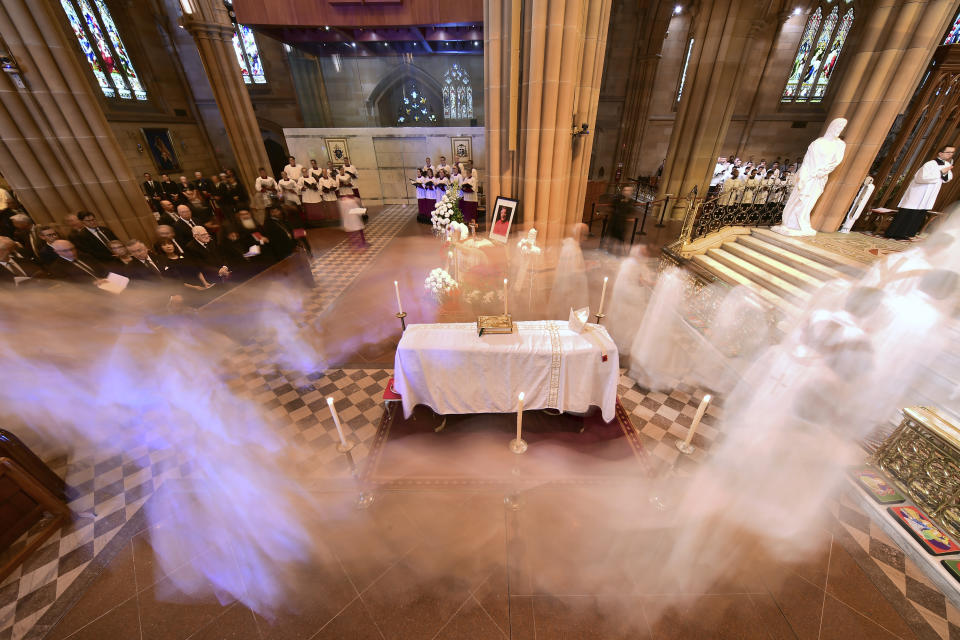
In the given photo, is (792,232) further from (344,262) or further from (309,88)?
(309,88)

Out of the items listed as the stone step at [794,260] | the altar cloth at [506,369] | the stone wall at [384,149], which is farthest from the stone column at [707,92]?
the altar cloth at [506,369]

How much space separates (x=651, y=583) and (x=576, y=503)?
785mm

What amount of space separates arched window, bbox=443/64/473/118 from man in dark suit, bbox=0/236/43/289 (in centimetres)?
1827

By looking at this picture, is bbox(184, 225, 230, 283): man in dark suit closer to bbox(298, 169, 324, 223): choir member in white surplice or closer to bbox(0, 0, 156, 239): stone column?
bbox(0, 0, 156, 239): stone column

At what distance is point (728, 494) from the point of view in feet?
10.9

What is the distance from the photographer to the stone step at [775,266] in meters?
5.59

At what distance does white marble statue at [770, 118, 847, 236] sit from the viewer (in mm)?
6328

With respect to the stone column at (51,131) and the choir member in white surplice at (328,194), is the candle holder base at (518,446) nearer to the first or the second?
the stone column at (51,131)

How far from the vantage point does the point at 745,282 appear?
20.1ft

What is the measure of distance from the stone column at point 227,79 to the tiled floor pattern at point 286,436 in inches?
387

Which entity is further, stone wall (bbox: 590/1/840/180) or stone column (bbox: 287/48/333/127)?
stone column (bbox: 287/48/333/127)

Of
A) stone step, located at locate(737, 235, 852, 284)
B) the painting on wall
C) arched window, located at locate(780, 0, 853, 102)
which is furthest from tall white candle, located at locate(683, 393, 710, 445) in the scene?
arched window, located at locate(780, 0, 853, 102)

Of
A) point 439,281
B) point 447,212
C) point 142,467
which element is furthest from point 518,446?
point 447,212

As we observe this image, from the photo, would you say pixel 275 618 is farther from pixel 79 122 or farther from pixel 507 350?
pixel 79 122
